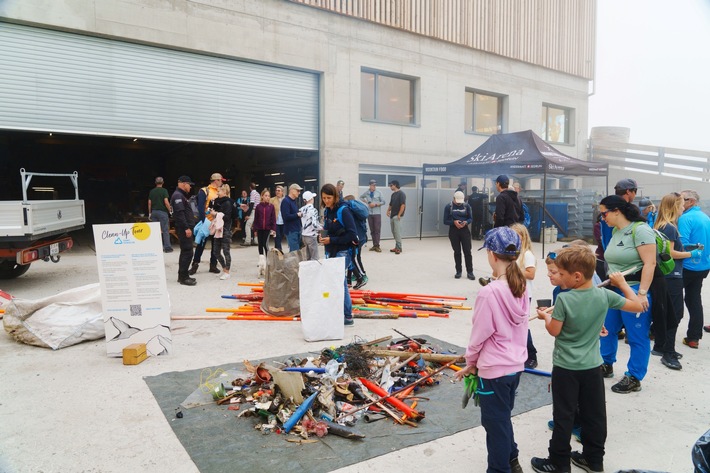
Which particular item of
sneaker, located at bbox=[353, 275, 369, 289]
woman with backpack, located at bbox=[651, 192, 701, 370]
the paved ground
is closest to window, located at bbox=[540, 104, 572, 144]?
sneaker, located at bbox=[353, 275, 369, 289]

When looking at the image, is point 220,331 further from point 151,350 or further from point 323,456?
point 323,456

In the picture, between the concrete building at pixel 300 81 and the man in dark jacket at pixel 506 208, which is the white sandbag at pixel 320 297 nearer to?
the man in dark jacket at pixel 506 208

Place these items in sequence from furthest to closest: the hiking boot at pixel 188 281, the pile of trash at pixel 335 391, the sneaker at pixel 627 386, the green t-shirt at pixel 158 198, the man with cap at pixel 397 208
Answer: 1. the man with cap at pixel 397 208
2. the green t-shirt at pixel 158 198
3. the hiking boot at pixel 188 281
4. the sneaker at pixel 627 386
5. the pile of trash at pixel 335 391

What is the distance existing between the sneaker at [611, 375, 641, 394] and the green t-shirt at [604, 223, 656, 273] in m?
1.01

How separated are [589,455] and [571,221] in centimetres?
1671

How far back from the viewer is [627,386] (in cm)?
425

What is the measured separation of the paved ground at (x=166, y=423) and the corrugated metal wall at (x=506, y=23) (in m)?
12.7

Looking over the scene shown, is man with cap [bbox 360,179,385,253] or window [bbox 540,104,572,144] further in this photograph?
window [bbox 540,104,572,144]

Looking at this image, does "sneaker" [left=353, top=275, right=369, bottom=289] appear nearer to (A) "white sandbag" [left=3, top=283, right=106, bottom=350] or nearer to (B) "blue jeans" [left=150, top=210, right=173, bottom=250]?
(A) "white sandbag" [left=3, top=283, right=106, bottom=350]

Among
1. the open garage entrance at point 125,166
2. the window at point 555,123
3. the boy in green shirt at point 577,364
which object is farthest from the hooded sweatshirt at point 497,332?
the window at point 555,123

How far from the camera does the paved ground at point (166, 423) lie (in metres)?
3.12

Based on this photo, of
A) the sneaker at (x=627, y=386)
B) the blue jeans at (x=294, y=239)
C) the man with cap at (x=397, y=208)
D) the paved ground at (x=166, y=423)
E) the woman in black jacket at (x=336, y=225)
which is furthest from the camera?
the man with cap at (x=397, y=208)

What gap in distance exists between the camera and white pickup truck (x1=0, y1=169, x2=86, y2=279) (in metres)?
7.50

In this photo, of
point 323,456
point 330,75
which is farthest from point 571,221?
point 323,456
